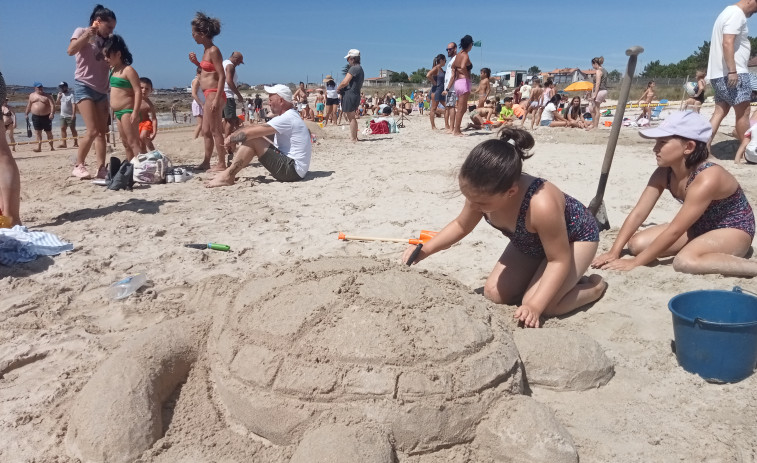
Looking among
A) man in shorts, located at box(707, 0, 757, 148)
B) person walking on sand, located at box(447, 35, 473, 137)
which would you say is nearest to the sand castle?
man in shorts, located at box(707, 0, 757, 148)

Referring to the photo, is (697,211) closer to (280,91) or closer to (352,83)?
(280,91)

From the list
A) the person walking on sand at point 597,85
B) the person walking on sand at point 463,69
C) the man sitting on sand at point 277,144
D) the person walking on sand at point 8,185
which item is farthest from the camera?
the person walking on sand at point 597,85

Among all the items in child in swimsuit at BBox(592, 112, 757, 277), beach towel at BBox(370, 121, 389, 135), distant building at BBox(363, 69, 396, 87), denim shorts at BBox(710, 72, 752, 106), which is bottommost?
child in swimsuit at BBox(592, 112, 757, 277)

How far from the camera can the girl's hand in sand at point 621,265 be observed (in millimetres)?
3230

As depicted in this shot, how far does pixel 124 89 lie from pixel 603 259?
553 cm

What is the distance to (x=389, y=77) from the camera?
84.4 m

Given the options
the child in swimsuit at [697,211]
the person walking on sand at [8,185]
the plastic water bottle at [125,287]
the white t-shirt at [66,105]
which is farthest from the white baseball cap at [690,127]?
the white t-shirt at [66,105]

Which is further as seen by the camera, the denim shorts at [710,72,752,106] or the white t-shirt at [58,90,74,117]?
the white t-shirt at [58,90,74,117]

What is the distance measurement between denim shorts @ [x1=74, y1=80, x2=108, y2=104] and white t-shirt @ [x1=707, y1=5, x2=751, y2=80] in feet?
23.5

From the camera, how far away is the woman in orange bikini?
592cm

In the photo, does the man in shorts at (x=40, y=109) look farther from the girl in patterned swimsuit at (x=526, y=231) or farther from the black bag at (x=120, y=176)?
the girl in patterned swimsuit at (x=526, y=231)

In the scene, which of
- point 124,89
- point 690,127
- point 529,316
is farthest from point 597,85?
point 529,316

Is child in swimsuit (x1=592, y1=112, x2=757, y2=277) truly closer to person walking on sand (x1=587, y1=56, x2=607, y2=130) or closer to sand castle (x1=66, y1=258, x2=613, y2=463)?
sand castle (x1=66, y1=258, x2=613, y2=463)

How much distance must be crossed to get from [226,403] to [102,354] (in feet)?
2.96
